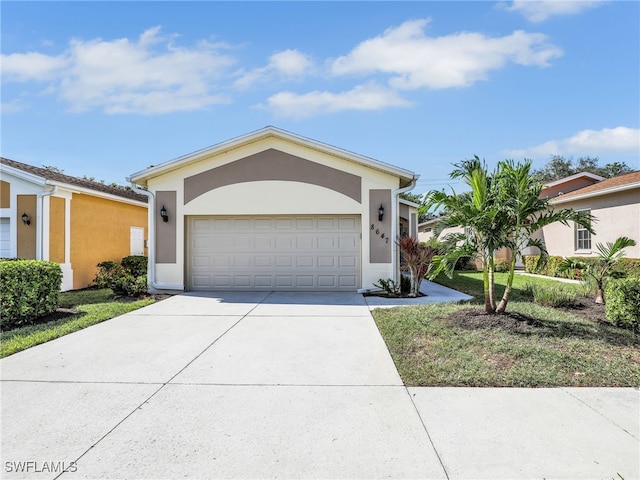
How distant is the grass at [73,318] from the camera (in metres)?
5.62

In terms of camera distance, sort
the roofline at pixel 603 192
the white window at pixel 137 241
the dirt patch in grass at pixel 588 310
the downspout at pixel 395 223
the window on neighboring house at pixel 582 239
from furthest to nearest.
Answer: the window on neighboring house at pixel 582 239 → the white window at pixel 137 241 → the roofline at pixel 603 192 → the downspout at pixel 395 223 → the dirt patch in grass at pixel 588 310

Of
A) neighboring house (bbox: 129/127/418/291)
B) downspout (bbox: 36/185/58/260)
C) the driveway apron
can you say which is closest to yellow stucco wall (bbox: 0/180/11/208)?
downspout (bbox: 36/185/58/260)

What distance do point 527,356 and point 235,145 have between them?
8.79 metres

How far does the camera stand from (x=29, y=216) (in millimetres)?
10906

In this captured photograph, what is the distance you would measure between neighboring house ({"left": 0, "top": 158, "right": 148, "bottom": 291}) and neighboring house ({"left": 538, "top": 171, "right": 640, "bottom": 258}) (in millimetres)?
15365

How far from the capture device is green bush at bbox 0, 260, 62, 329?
6535mm

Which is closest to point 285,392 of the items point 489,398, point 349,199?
point 489,398

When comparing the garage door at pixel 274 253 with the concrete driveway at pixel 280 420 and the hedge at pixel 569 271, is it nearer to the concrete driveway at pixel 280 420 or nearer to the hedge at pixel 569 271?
the hedge at pixel 569 271

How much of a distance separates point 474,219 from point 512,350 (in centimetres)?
213

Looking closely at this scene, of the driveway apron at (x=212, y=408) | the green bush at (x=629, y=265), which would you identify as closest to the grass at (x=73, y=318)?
the driveway apron at (x=212, y=408)

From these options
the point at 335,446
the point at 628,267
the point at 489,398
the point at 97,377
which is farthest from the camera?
the point at 628,267

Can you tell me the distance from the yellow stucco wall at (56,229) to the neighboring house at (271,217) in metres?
2.73

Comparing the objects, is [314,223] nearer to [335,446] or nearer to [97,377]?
[97,377]

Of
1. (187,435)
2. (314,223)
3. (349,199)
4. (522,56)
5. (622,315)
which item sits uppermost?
(522,56)
